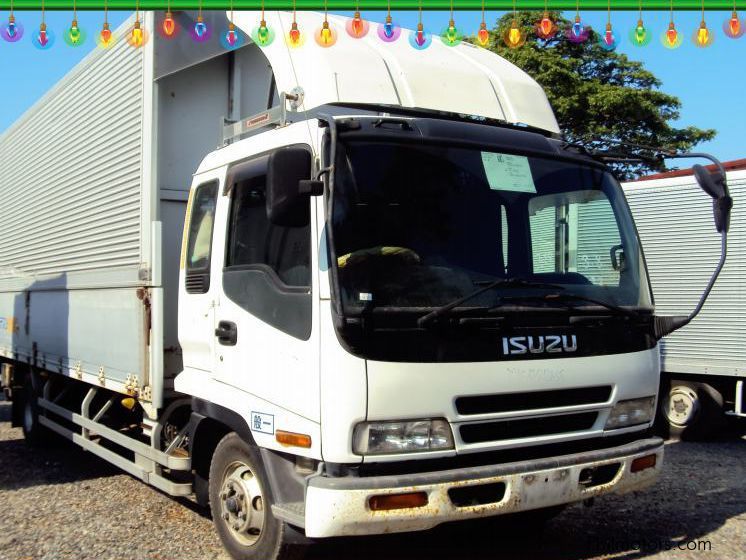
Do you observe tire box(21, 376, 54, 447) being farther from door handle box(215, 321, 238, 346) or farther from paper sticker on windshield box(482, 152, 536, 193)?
paper sticker on windshield box(482, 152, 536, 193)

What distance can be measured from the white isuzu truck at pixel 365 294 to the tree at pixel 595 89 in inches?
687

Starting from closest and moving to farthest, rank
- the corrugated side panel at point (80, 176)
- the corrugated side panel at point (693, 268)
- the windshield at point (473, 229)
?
the windshield at point (473, 229), the corrugated side panel at point (80, 176), the corrugated side panel at point (693, 268)

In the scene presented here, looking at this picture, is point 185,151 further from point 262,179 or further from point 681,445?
point 681,445

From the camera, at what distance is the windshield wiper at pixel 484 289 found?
3.92 meters

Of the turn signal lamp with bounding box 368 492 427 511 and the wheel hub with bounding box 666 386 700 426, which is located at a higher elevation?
the turn signal lamp with bounding box 368 492 427 511

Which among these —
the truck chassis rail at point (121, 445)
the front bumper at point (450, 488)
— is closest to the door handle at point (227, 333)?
Answer: the truck chassis rail at point (121, 445)

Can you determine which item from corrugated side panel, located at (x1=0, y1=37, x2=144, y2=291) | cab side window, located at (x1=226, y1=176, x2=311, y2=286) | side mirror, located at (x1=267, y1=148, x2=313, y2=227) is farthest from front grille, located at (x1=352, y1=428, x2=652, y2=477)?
corrugated side panel, located at (x1=0, y1=37, x2=144, y2=291)

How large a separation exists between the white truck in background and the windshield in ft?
17.5

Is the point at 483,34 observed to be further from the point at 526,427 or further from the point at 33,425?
the point at 33,425

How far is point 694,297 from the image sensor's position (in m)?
9.96

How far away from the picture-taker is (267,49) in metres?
5.02

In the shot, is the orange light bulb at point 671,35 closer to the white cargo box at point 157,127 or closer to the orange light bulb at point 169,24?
the white cargo box at point 157,127

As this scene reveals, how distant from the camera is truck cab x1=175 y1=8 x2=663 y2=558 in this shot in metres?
3.89

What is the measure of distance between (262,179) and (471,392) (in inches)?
65.5
